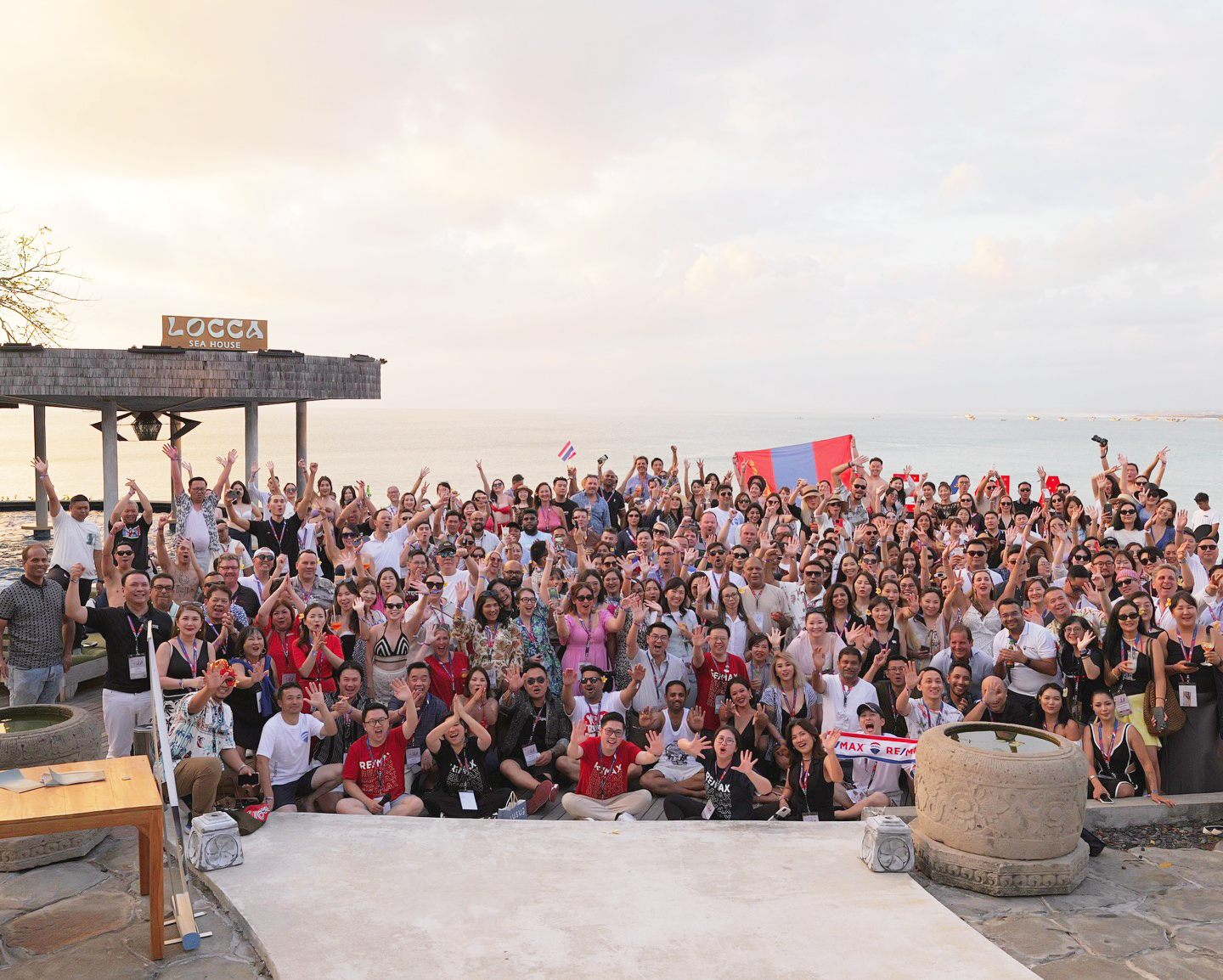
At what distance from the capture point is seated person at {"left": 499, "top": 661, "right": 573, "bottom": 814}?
7.96 m

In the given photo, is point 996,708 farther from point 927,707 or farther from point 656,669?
point 656,669

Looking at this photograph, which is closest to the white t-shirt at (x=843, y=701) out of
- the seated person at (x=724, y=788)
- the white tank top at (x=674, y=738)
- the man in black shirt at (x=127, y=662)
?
the seated person at (x=724, y=788)

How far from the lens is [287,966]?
16.4 ft

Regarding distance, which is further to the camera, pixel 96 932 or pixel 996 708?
pixel 996 708

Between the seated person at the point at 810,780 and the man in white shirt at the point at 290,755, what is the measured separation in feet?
11.1

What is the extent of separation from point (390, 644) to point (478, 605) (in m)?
0.80

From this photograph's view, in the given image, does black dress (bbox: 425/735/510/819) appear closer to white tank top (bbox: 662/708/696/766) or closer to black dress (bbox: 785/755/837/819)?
white tank top (bbox: 662/708/696/766)

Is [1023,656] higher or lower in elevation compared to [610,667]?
higher

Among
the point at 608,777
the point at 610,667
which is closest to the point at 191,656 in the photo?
the point at 608,777

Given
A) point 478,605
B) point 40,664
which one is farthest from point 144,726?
point 478,605

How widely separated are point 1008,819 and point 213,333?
15.5 m

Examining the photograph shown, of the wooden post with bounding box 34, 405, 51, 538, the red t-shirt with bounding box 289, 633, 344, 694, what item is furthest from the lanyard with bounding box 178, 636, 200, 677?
the wooden post with bounding box 34, 405, 51, 538

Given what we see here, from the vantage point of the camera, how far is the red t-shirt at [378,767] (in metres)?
7.28

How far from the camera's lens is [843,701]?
7.81m
